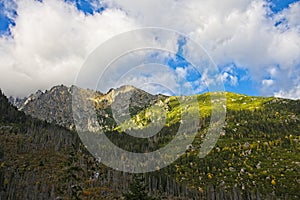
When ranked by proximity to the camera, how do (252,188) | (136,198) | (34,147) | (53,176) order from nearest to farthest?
(136,198)
(53,176)
(34,147)
(252,188)

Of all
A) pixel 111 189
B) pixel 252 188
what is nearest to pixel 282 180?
pixel 252 188

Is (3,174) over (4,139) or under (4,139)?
under

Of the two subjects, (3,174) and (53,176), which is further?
(53,176)

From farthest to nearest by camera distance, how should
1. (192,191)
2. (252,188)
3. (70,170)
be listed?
(252,188) → (192,191) → (70,170)

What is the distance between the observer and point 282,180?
197 m

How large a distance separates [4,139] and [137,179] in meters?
172

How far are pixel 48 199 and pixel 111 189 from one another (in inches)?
1422

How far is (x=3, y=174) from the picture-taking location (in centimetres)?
12144

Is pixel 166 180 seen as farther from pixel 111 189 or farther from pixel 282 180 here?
pixel 282 180

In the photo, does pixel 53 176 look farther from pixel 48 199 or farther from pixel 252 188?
pixel 252 188

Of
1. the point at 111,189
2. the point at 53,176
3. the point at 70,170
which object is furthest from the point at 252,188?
the point at 70,170

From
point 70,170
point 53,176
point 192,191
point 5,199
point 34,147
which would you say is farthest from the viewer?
point 192,191


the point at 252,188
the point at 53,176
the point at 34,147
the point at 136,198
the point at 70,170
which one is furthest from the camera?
the point at 252,188

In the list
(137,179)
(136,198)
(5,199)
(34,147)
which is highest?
(34,147)
